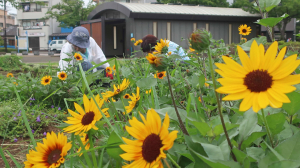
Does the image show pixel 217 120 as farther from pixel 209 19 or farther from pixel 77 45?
pixel 209 19

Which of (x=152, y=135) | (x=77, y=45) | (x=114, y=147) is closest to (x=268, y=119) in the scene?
(x=152, y=135)

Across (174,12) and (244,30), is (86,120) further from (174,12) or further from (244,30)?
(174,12)

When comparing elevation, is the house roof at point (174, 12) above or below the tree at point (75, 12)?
below

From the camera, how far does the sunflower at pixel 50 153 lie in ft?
2.18

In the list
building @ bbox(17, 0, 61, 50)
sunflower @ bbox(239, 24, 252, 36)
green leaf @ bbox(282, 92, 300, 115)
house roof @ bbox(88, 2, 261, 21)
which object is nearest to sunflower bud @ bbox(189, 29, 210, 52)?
green leaf @ bbox(282, 92, 300, 115)

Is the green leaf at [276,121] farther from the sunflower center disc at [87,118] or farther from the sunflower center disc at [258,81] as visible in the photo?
the sunflower center disc at [87,118]

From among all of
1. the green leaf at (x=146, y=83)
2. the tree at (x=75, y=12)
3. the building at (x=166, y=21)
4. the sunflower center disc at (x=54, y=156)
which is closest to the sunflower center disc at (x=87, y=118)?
the sunflower center disc at (x=54, y=156)

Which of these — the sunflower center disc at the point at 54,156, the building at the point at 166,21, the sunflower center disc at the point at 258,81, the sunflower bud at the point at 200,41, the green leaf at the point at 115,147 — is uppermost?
the building at the point at 166,21

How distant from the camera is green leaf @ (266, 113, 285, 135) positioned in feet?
1.73

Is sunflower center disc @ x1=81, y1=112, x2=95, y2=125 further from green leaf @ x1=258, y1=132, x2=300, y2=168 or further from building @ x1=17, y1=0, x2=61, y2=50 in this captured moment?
building @ x1=17, y1=0, x2=61, y2=50

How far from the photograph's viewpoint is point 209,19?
54.5ft

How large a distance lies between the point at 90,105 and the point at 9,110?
185 centimetres

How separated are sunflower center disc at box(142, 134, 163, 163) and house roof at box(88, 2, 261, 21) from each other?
49.2 feet

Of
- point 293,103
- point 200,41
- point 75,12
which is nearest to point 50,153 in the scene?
point 200,41
